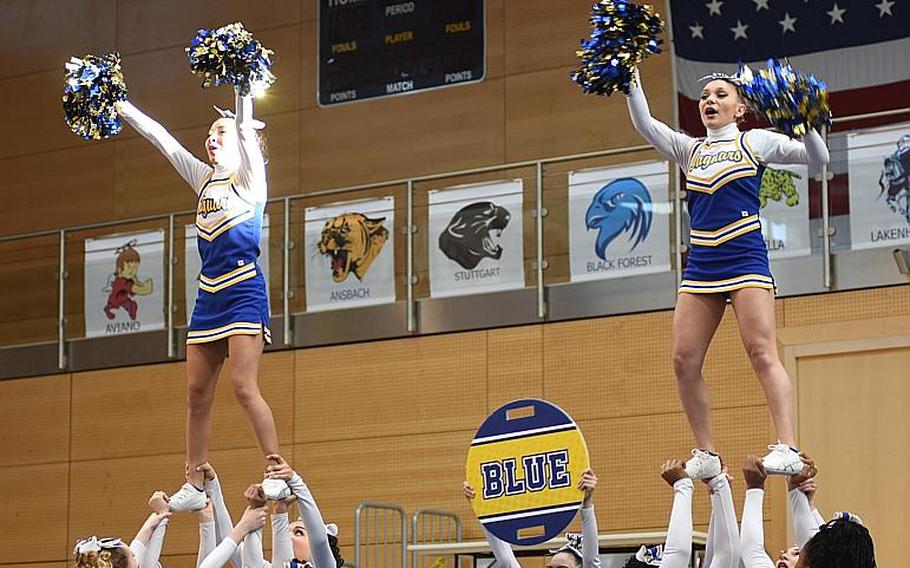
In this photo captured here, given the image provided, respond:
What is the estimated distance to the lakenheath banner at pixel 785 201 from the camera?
10172mm

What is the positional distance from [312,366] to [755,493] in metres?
7.31

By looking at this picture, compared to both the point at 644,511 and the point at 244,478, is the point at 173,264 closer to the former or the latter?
the point at 244,478

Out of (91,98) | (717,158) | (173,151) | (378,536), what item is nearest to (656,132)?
(717,158)

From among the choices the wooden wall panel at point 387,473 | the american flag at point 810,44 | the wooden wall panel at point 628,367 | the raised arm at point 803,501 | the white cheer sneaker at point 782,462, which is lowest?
the wooden wall panel at point 387,473

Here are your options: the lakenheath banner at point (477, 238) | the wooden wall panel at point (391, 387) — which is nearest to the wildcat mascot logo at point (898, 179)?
the lakenheath banner at point (477, 238)

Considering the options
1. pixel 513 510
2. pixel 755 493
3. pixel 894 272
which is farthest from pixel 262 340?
pixel 894 272

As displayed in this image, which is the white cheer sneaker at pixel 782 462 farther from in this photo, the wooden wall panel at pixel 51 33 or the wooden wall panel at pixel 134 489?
the wooden wall panel at pixel 51 33

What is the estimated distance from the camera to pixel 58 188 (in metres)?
15.7

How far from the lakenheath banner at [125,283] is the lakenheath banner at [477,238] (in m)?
2.20

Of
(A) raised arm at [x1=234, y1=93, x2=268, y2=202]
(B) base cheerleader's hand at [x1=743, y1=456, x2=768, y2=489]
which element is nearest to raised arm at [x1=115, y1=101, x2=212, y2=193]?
(A) raised arm at [x1=234, y1=93, x2=268, y2=202]

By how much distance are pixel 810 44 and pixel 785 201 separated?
263 cm

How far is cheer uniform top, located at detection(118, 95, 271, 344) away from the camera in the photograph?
22.7 ft

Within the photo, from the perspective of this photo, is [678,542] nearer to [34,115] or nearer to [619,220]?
[619,220]

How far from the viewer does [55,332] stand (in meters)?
13.2
